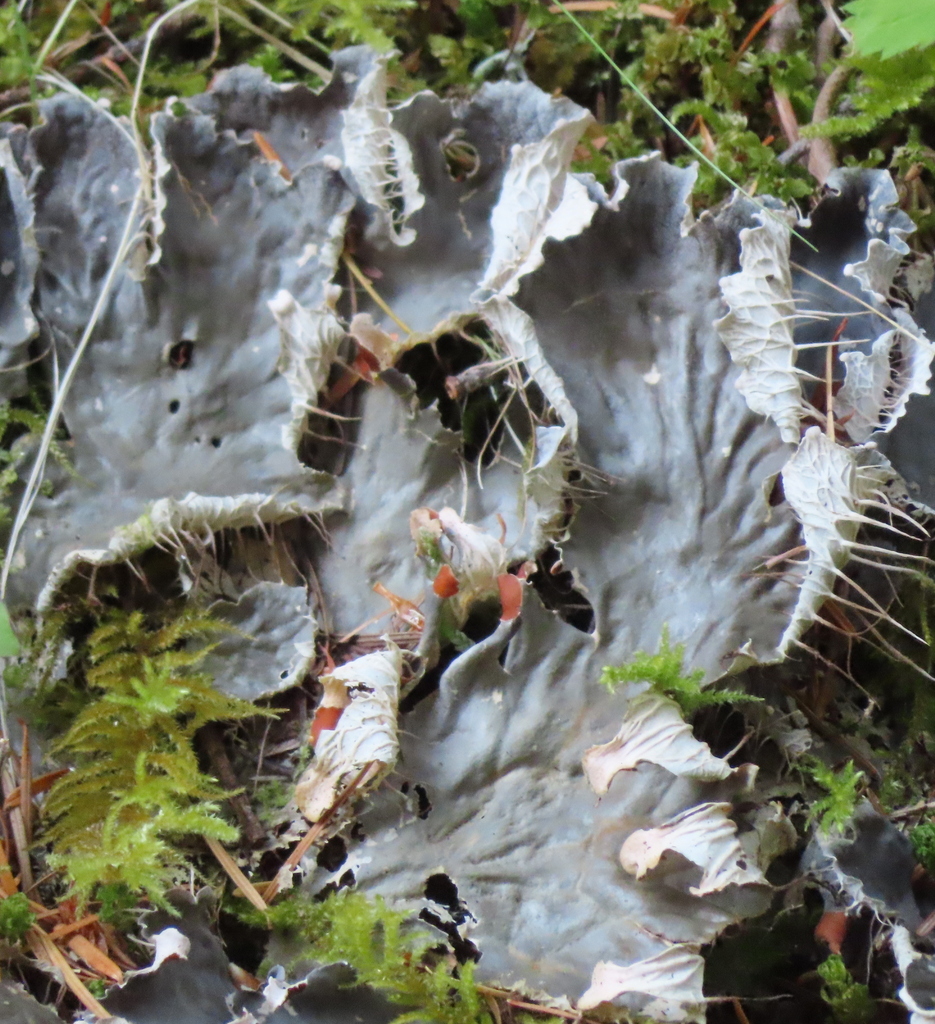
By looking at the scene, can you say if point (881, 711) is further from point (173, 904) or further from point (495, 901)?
point (173, 904)

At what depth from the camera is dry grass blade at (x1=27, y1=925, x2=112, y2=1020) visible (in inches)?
54.9

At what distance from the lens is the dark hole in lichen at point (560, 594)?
63.8 inches

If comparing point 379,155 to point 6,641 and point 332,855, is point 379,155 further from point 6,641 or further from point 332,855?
point 332,855

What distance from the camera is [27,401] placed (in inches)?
71.6

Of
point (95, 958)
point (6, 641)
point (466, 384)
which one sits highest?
point (466, 384)

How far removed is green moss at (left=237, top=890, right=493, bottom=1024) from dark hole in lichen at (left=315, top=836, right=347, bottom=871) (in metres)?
0.06

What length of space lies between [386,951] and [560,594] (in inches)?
26.2

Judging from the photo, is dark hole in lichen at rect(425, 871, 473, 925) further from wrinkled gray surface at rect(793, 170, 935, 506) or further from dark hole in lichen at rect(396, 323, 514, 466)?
wrinkled gray surface at rect(793, 170, 935, 506)

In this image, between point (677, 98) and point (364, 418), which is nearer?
point (364, 418)

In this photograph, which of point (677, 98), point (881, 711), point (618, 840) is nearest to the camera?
point (618, 840)

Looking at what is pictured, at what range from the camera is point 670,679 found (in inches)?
53.5

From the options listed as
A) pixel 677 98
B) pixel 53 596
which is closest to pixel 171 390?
pixel 53 596

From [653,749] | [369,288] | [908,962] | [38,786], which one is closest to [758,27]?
[369,288]

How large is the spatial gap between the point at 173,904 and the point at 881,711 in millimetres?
1258
